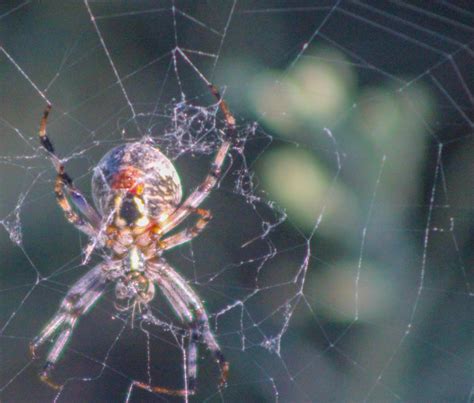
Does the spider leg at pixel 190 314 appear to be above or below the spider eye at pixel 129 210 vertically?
below

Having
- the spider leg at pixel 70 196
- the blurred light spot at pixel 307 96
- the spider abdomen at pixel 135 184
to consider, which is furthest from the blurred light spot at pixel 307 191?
the spider leg at pixel 70 196

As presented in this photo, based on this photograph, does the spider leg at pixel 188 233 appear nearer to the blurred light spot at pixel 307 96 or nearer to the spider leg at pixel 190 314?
the spider leg at pixel 190 314

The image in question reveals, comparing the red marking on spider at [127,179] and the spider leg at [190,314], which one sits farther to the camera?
the spider leg at [190,314]

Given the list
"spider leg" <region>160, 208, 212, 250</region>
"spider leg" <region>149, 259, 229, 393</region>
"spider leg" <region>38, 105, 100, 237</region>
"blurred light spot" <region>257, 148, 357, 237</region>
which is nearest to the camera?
"spider leg" <region>38, 105, 100, 237</region>

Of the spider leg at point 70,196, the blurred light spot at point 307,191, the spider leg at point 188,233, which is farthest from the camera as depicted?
the blurred light spot at point 307,191

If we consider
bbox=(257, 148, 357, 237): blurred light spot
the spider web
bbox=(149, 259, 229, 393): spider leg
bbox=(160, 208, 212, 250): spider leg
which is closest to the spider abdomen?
bbox=(160, 208, 212, 250): spider leg

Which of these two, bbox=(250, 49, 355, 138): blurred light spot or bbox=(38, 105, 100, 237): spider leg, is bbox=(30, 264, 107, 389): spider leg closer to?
bbox=(38, 105, 100, 237): spider leg

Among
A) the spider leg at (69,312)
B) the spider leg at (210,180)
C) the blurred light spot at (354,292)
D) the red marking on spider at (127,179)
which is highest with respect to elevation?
the red marking on spider at (127,179)
